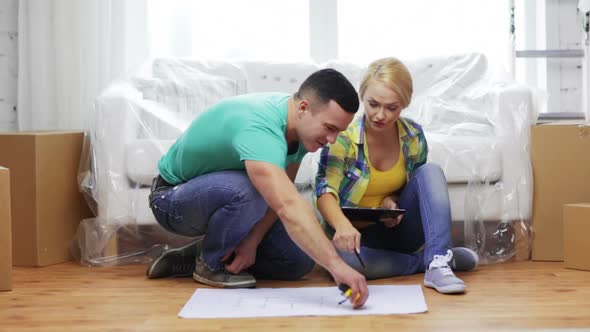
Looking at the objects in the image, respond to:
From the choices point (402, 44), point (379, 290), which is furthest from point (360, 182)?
point (402, 44)

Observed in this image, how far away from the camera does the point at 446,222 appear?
2203mm

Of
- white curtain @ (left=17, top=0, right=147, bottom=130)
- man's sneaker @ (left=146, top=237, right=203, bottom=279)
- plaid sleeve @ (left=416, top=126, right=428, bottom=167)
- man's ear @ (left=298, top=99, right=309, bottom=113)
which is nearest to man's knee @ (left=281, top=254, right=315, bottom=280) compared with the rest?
man's sneaker @ (left=146, top=237, right=203, bottom=279)

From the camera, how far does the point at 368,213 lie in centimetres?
215

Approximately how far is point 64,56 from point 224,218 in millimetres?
1630

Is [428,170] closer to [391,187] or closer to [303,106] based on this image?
[391,187]

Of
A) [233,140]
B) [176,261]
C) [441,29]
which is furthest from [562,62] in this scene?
[233,140]

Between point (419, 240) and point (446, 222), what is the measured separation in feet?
0.59

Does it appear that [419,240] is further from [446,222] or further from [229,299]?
[229,299]

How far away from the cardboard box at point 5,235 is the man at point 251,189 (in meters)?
0.37

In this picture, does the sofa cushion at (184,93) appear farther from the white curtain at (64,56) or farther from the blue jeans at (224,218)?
the blue jeans at (224,218)

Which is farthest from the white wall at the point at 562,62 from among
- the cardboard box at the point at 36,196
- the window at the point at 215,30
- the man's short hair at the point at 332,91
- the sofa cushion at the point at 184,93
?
the man's short hair at the point at 332,91

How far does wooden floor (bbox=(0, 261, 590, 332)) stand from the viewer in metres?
1.77

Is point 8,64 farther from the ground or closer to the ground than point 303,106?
farther from the ground

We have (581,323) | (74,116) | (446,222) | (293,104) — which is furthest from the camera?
(74,116)
